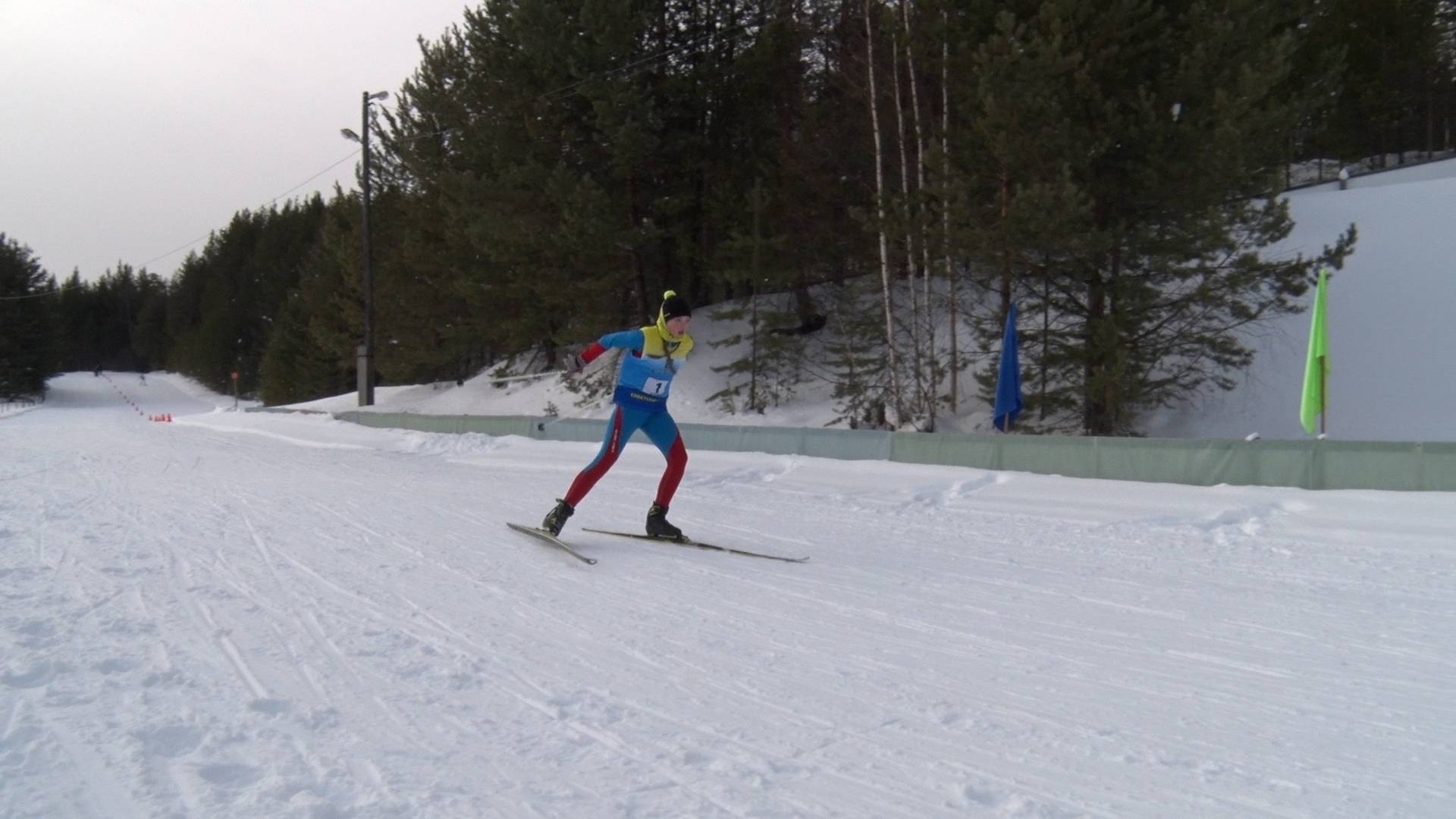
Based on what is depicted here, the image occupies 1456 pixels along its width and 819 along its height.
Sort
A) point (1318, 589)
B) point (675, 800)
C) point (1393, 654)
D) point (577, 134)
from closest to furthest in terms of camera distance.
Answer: point (675, 800)
point (1393, 654)
point (1318, 589)
point (577, 134)

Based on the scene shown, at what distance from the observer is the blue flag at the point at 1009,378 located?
51.9 feet

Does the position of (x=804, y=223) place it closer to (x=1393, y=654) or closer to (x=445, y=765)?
(x=1393, y=654)

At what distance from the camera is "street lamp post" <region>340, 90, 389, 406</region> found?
2906 cm

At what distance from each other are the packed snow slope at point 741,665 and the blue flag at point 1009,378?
651cm

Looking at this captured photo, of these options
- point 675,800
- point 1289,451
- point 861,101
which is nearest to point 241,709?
point 675,800

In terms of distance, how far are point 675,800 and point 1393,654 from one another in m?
3.63

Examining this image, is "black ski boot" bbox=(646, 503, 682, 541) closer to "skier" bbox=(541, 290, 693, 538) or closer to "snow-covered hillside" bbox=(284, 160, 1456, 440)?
"skier" bbox=(541, 290, 693, 538)

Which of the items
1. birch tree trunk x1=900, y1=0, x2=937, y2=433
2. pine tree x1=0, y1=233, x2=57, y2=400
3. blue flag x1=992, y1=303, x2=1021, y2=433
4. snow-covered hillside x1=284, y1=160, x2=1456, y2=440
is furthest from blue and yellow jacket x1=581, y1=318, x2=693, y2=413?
pine tree x1=0, y1=233, x2=57, y2=400

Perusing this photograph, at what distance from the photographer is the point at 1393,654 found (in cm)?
A: 457

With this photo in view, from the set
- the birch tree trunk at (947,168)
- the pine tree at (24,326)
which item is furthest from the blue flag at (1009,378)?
the pine tree at (24,326)

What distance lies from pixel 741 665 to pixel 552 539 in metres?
3.40

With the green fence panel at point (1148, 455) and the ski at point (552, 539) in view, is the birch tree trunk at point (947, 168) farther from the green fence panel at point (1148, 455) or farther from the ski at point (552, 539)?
the ski at point (552, 539)

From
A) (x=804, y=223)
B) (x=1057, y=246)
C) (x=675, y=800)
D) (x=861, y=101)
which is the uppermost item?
(x=861, y=101)

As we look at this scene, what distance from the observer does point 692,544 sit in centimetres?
779
